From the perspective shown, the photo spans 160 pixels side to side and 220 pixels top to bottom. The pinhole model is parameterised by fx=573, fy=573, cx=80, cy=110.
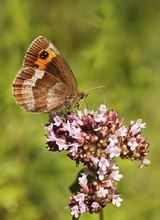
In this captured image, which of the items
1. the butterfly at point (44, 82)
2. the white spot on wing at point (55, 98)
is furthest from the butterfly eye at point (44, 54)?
the white spot on wing at point (55, 98)

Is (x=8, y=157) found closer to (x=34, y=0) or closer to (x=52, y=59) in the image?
(x=52, y=59)

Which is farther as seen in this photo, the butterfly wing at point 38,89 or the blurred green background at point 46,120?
the blurred green background at point 46,120

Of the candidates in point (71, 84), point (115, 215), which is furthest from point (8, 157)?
point (71, 84)

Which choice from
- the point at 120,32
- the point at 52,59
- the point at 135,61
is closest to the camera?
the point at 52,59

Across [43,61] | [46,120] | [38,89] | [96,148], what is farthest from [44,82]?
[46,120]

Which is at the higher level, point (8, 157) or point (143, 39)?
point (143, 39)

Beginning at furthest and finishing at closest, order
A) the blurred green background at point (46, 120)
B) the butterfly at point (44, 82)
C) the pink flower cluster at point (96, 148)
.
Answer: the blurred green background at point (46, 120) → the butterfly at point (44, 82) → the pink flower cluster at point (96, 148)

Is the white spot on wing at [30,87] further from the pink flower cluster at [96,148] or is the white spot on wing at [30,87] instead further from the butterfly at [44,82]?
the pink flower cluster at [96,148]
